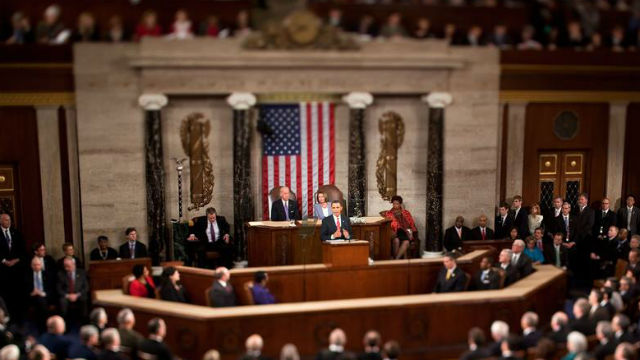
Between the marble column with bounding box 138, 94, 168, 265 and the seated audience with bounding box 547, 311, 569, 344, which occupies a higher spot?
the marble column with bounding box 138, 94, 168, 265

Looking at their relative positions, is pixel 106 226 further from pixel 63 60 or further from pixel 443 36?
pixel 443 36

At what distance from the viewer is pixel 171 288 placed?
1062 centimetres

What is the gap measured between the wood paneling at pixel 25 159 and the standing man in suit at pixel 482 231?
348 inches

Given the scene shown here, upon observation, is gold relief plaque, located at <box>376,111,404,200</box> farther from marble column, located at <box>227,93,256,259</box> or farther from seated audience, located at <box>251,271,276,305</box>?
seated audience, located at <box>251,271,276,305</box>

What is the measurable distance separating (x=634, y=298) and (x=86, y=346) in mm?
8198

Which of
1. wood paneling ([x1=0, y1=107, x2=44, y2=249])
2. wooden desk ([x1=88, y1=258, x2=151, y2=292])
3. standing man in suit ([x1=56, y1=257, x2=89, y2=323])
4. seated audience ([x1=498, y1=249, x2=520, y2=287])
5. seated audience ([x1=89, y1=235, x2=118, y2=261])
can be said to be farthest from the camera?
wood paneling ([x1=0, y1=107, x2=44, y2=249])

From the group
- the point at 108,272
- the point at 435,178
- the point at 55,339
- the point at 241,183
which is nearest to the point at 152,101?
the point at 241,183

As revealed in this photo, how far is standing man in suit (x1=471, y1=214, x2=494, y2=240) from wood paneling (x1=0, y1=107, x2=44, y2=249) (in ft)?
29.0

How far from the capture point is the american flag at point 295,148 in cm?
1461

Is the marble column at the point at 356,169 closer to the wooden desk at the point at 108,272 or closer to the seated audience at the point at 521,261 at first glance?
the seated audience at the point at 521,261

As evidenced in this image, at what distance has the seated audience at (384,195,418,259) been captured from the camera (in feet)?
45.4

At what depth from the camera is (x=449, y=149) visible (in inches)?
592

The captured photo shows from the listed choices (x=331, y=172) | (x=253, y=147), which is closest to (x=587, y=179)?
(x=331, y=172)

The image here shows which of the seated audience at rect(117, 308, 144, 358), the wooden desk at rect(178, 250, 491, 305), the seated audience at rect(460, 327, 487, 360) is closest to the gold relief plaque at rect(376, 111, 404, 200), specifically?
the wooden desk at rect(178, 250, 491, 305)
